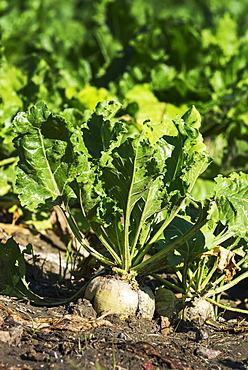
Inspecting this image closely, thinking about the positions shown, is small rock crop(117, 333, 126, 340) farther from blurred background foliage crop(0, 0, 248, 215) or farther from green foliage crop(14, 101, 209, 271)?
blurred background foliage crop(0, 0, 248, 215)

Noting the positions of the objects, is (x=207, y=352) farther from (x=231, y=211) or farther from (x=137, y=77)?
(x=137, y=77)

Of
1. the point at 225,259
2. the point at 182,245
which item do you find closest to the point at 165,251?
the point at 182,245

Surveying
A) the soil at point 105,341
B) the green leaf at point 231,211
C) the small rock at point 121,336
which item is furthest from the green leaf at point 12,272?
the green leaf at point 231,211

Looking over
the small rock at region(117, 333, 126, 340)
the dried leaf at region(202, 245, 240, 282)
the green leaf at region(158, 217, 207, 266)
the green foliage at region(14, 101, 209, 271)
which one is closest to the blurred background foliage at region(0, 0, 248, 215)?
the green foliage at region(14, 101, 209, 271)

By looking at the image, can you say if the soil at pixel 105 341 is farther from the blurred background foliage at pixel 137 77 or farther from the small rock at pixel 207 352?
the blurred background foliage at pixel 137 77

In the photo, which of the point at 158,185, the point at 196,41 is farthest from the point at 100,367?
the point at 196,41

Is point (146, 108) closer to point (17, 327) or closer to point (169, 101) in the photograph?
point (169, 101)

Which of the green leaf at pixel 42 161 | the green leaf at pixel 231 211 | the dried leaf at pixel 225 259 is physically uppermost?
the green leaf at pixel 42 161
